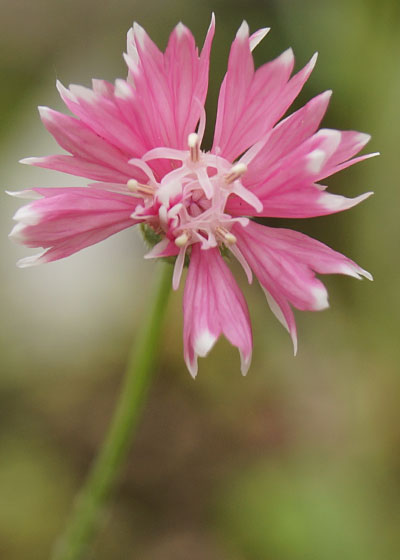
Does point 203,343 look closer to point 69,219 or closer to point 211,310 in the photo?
point 211,310

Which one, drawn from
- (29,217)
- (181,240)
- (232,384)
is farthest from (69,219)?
(232,384)

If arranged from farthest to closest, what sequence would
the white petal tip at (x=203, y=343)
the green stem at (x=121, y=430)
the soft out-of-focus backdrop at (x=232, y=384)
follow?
the soft out-of-focus backdrop at (x=232, y=384) < the green stem at (x=121, y=430) < the white petal tip at (x=203, y=343)

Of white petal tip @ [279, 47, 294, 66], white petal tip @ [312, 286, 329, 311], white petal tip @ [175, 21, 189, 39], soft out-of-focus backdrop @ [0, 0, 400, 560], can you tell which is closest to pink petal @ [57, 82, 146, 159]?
white petal tip @ [175, 21, 189, 39]

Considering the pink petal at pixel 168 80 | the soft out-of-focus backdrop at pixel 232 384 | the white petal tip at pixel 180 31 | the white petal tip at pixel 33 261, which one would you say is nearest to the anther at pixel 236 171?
the pink petal at pixel 168 80

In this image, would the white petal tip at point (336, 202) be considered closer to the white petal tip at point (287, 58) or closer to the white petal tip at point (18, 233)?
the white petal tip at point (287, 58)

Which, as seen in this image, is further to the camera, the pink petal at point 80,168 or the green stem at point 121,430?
the green stem at point 121,430

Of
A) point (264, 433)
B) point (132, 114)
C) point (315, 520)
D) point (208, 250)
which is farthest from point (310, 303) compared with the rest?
point (264, 433)

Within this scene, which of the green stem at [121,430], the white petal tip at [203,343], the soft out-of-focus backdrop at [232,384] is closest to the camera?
the white petal tip at [203,343]
